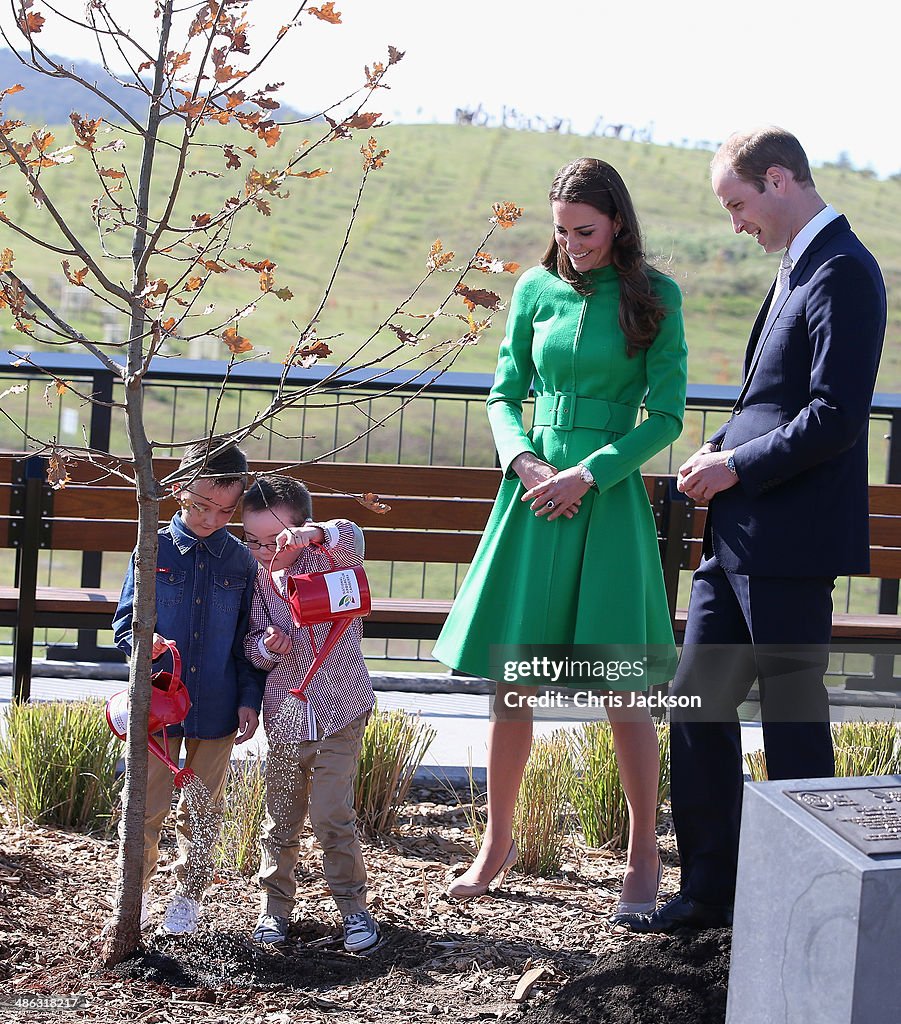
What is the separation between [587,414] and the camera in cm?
323

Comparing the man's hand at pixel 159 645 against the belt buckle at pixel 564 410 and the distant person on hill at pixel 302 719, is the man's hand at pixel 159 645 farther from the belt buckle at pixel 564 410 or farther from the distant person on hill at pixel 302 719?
the belt buckle at pixel 564 410

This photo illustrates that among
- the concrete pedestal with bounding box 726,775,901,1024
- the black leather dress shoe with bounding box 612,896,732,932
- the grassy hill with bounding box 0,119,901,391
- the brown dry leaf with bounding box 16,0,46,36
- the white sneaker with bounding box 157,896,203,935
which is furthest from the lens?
the grassy hill with bounding box 0,119,901,391

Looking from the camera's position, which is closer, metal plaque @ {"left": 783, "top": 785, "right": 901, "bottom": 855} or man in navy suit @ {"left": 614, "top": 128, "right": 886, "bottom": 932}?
metal plaque @ {"left": 783, "top": 785, "right": 901, "bottom": 855}

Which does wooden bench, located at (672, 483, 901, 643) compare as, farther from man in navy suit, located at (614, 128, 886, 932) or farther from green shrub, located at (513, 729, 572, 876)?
man in navy suit, located at (614, 128, 886, 932)

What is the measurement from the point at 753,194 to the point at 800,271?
0.20 m

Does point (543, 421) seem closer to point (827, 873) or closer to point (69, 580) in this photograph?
point (827, 873)

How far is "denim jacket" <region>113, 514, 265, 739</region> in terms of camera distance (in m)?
3.12

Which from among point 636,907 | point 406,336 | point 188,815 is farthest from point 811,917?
point 188,815

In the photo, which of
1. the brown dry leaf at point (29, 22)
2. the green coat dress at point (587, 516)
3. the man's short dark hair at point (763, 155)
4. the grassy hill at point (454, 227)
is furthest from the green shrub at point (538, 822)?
the grassy hill at point (454, 227)

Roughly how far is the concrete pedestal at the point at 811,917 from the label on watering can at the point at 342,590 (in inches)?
43.2

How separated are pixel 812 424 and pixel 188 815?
1.84 meters

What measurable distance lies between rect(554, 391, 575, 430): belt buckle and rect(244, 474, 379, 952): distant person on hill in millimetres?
616

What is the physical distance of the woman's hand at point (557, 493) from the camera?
3.11 m

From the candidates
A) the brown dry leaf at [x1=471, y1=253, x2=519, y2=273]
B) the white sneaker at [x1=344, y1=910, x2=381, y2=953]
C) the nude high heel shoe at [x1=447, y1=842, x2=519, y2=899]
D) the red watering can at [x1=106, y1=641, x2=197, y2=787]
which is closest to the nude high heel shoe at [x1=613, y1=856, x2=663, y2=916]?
the nude high heel shoe at [x1=447, y1=842, x2=519, y2=899]
